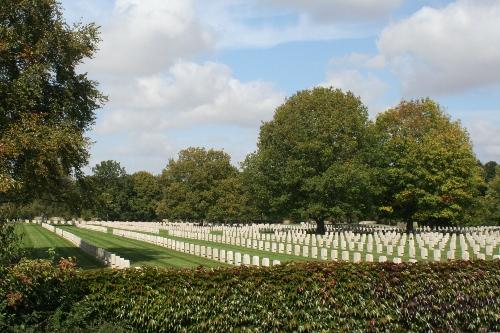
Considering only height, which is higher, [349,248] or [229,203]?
[229,203]

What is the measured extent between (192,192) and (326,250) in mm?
57408

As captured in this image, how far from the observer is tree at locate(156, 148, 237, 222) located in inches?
3452

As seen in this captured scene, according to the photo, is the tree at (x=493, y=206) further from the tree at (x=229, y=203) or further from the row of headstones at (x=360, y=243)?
the row of headstones at (x=360, y=243)

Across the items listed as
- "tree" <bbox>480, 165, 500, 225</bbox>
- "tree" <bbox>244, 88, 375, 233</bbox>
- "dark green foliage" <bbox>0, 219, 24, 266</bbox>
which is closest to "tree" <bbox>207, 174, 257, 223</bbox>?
"tree" <bbox>244, 88, 375, 233</bbox>

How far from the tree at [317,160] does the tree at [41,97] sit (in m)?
26.4

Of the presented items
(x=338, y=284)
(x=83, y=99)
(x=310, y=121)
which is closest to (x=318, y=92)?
(x=310, y=121)

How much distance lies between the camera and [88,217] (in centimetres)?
10600

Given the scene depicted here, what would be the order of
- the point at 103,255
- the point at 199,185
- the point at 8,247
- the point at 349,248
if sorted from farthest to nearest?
the point at 199,185 < the point at 349,248 < the point at 103,255 < the point at 8,247

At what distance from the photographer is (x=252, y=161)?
57344 millimetres

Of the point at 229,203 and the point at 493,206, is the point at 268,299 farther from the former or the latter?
the point at 493,206

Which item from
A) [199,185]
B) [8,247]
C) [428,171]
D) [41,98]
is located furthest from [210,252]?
[199,185]

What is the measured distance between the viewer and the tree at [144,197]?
11812 centimetres

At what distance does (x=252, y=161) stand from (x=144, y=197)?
65.8 m

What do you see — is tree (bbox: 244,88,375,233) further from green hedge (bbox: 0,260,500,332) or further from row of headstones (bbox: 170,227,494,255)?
green hedge (bbox: 0,260,500,332)
